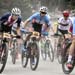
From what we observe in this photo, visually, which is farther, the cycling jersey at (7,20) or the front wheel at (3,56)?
the cycling jersey at (7,20)

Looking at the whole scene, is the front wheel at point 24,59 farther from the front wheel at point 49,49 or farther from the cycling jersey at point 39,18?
the front wheel at point 49,49

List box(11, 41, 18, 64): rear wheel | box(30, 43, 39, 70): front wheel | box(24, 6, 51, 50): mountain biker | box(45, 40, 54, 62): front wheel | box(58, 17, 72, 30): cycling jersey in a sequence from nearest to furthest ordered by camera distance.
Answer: box(30, 43, 39, 70): front wheel → box(24, 6, 51, 50): mountain biker → box(58, 17, 72, 30): cycling jersey → box(11, 41, 18, 64): rear wheel → box(45, 40, 54, 62): front wheel

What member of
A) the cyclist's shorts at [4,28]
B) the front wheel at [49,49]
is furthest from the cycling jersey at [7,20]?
the front wheel at [49,49]

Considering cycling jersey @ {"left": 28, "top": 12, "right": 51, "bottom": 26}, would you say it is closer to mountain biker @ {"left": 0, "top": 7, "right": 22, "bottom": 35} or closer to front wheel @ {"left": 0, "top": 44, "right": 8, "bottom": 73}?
mountain biker @ {"left": 0, "top": 7, "right": 22, "bottom": 35}

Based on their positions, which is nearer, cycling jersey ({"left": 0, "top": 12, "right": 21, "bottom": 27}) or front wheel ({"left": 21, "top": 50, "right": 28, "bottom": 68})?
cycling jersey ({"left": 0, "top": 12, "right": 21, "bottom": 27})

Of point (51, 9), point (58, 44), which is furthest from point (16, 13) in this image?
point (51, 9)

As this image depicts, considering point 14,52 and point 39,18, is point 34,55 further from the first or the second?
point 14,52

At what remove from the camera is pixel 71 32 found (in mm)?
13172

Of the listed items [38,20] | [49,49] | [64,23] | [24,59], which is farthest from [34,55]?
[49,49]

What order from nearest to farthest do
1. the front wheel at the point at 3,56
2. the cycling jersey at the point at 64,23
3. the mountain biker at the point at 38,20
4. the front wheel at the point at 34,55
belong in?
the front wheel at the point at 3,56 < the front wheel at the point at 34,55 < the mountain biker at the point at 38,20 < the cycling jersey at the point at 64,23

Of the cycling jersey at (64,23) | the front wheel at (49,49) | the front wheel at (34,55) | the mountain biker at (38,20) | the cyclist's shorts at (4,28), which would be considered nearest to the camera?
the front wheel at (34,55)

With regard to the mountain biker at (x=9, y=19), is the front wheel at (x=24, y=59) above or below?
below

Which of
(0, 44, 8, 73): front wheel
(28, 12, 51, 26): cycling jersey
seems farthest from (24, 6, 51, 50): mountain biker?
(0, 44, 8, 73): front wheel

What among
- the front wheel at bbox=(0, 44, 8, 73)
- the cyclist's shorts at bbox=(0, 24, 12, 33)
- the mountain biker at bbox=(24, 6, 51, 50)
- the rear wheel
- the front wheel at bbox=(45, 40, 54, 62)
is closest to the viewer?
the front wheel at bbox=(0, 44, 8, 73)
